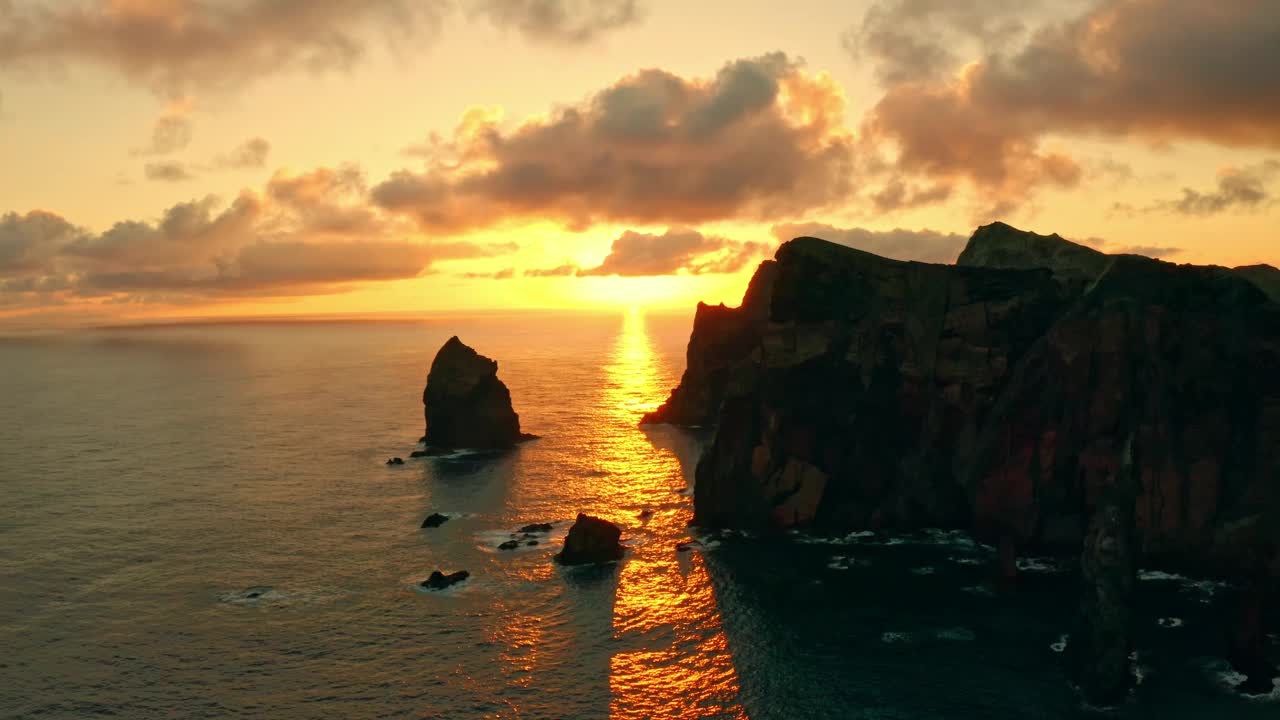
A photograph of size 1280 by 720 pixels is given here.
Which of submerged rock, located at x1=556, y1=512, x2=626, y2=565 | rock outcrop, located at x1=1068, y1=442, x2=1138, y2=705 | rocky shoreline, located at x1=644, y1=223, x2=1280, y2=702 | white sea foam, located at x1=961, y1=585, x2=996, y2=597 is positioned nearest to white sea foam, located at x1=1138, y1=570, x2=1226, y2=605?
rocky shoreline, located at x1=644, y1=223, x2=1280, y2=702

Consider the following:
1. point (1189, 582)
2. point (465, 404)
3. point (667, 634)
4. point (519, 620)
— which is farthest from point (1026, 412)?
point (465, 404)

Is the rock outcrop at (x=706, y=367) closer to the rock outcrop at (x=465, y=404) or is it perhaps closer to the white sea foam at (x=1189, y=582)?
the rock outcrop at (x=465, y=404)

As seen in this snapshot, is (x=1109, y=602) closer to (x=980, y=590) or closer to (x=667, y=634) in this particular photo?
(x=980, y=590)

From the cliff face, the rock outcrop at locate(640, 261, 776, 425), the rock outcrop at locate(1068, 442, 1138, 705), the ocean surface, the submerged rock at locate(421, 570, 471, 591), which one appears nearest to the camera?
the rock outcrop at locate(1068, 442, 1138, 705)

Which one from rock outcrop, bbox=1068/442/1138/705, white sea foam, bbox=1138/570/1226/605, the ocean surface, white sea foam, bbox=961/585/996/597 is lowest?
the ocean surface

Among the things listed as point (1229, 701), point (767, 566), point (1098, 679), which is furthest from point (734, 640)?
point (1229, 701)

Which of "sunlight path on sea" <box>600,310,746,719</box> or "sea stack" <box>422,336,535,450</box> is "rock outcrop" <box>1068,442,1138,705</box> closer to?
"sunlight path on sea" <box>600,310,746,719</box>

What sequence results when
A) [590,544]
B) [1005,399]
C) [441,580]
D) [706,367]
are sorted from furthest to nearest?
1. [706,367]
2. [1005,399]
3. [590,544]
4. [441,580]
